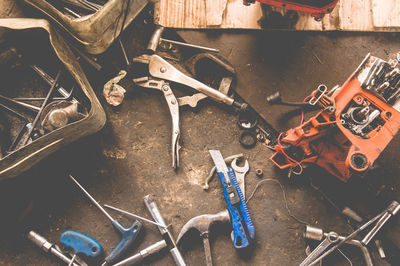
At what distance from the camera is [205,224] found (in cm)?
200

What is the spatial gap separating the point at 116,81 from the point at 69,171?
775 millimetres

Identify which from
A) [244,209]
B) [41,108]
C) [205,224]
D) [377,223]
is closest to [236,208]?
[244,209]

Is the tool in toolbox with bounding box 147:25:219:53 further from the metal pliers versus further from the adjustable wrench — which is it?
the adjustable wrench

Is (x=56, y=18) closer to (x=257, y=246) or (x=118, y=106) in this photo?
(x=118, y=106)

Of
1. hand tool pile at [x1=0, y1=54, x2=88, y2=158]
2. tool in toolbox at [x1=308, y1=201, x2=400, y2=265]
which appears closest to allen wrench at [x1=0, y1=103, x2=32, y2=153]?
hand tool pile at [x1=0, y1=54, x2=88, y2=158]

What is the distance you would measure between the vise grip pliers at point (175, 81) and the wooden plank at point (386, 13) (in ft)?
4.42

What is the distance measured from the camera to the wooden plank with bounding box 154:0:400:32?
234 cm

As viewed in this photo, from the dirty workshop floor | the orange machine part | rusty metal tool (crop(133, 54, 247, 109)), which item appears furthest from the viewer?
rusty metal tool (crop(133, 54, 247, 109))

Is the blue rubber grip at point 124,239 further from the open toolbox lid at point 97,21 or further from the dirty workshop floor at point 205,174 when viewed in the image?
the open toolbox lid at point 97,21

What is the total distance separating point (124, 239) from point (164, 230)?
28 cm

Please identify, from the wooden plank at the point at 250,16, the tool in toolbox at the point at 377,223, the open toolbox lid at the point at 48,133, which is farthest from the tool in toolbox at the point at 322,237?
the open toolbox lid at the point at 48,133

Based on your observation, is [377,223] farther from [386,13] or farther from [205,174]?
[386,13]

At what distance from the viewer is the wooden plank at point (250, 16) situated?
234cm

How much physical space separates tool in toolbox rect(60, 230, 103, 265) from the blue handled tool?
3.13 feet
